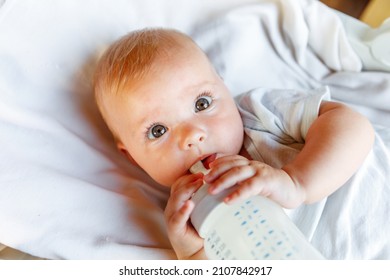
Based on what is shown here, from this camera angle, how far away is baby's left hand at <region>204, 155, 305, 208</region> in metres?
0.65

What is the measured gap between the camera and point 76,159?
93 centimetres

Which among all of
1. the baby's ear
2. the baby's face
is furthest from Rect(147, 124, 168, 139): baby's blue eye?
the baby's ear

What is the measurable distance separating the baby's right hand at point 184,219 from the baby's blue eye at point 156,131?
0.09 m

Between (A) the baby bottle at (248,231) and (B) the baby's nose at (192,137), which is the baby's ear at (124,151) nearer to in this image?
(B) the baby's nose at (192,137)

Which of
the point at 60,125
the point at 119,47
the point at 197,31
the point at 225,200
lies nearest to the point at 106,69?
the point at 119,47

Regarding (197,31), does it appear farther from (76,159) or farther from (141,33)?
(76,159)

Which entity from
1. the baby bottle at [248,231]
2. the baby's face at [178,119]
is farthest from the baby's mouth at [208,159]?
the baby bottle at [248,231]

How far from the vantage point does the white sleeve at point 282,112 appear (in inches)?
34.7

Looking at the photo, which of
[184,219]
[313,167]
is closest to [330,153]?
[313,167]

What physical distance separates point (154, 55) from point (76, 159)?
0.26 meters

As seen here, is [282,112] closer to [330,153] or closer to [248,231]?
[330,153]

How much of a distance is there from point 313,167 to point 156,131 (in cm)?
27

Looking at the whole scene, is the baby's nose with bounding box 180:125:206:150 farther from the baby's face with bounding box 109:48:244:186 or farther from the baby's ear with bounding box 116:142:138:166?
the baby's ear with bounding box 116:142:138:166

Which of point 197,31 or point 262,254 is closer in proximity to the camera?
point 262,254
